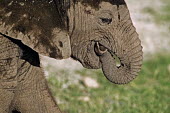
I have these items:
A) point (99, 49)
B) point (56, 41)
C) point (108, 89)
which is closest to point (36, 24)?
point (56, 41)

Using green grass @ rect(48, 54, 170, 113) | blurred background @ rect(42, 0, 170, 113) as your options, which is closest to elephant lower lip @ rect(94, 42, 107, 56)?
blurred background @ rect(42, 0, 170, 113)

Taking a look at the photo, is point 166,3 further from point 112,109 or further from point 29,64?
point 29,64

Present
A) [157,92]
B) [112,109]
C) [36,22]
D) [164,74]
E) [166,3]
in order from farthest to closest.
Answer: [166,3] < [164,74] < [157,92] < [112,109] < [36,22]

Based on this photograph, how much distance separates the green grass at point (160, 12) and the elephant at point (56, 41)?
9.57 m

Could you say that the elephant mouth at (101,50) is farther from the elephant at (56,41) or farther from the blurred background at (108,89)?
the blurred background at (108,89)

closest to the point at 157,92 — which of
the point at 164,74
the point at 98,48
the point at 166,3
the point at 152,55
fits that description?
the point at 164,74

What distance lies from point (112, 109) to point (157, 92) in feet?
4.85

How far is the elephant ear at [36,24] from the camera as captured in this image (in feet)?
18.5

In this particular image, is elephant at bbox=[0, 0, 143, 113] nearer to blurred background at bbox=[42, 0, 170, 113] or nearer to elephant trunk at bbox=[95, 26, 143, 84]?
elephant trunk at bbox=[95, 26, 143, 84]

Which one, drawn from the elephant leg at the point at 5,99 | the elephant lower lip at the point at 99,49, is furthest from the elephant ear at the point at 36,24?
the elephant leg at the point at 5,99

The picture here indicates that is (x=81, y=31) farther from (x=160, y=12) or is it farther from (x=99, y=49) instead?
(x=160, y=12)

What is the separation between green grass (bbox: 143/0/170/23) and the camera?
15.6 m

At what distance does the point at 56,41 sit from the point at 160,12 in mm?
11033

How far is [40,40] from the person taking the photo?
5684 mm
